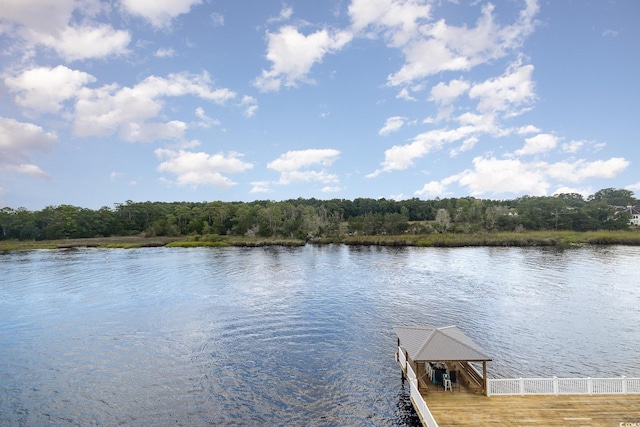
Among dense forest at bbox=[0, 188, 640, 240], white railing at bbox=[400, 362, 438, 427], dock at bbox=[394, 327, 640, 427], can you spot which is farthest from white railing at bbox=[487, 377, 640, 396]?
dense forest at bbox=[0, 188, 640, 240]

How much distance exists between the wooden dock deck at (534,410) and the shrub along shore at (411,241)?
65490 mm

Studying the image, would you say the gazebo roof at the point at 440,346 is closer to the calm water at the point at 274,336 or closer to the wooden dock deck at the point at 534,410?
the wooden dock deck at the point at 534,410

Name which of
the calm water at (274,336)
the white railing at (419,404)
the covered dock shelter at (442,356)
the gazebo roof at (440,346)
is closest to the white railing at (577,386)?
the covered dock shelter at (442,356)

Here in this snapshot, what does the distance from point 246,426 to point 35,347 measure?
1754 centimetres

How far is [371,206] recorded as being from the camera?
141 meters

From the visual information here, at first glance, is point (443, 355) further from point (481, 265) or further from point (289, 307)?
point (481, 265)

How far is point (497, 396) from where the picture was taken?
13781 millimetres

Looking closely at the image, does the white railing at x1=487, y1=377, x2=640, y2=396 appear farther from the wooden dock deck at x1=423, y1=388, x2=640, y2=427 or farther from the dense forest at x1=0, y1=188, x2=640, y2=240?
the dense forest at x1=0, y1=188, x2=640, y2=240

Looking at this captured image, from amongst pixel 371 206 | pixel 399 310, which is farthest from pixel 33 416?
pixel 371 206

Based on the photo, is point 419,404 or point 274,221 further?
point 274,221

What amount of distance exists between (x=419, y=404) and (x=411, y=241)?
6912 centimetres

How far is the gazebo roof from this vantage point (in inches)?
559

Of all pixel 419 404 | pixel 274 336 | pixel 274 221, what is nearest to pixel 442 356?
pixel 419 404

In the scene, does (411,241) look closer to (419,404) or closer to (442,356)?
(442,356)
